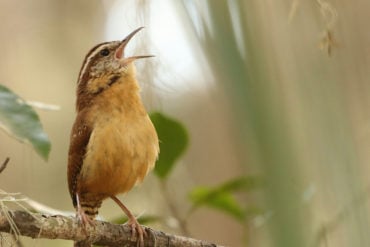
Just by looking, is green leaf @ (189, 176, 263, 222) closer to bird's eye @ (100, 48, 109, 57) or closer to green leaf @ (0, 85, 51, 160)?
bird's eye @ (100, 48, 109, 57)

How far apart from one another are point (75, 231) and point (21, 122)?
50 centimetres

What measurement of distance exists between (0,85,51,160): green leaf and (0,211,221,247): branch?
0.80 ft

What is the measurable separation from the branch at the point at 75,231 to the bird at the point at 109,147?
8 cm

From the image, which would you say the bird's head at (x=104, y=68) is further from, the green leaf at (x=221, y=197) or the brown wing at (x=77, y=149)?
the green leaf at (x=221, y=197)

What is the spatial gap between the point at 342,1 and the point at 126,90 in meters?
2.17

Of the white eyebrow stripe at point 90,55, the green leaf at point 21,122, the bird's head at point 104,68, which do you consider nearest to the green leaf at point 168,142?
the bird's head at point 104,68

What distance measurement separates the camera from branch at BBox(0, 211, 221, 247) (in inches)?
79.8

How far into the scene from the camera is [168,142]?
117 inches

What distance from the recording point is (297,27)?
1.02 m

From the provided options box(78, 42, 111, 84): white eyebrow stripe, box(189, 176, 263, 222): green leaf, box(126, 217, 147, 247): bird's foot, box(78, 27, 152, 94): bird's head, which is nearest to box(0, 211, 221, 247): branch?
box(126, 217, 147, 247): bird's foot

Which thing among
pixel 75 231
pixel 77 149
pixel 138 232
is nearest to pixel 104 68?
pixel 77 149

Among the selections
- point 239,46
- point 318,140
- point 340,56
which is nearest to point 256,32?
point 239,46

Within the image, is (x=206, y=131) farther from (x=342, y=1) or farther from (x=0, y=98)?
(x=342, y=1)

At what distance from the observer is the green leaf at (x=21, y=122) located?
75.2 inches
